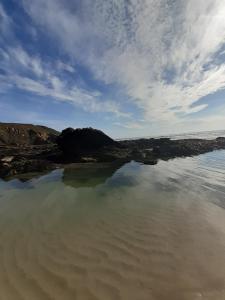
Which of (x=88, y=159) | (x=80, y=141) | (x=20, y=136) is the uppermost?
(x=20, y=136)

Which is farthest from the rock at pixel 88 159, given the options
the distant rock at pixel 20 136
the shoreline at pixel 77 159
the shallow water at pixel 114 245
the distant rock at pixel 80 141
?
the distant rock at pixel 20 136

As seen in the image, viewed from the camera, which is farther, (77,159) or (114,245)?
(77,159)

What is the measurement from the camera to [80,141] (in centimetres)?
2944

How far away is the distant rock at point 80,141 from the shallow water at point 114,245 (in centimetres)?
1623

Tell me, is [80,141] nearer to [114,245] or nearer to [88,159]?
[88,159]

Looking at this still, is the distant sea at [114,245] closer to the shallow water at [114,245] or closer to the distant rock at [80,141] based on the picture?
the shallow water at [114,245]

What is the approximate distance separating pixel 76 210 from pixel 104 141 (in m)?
23.1

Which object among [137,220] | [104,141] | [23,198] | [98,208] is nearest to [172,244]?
[137,220]

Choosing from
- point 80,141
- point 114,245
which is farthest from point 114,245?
point 80,141

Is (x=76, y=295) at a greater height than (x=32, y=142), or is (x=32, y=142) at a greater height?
(x=32, y=142)

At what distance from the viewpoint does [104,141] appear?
32.0 meters

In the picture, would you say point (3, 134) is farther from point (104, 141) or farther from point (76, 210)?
point (76, 210)

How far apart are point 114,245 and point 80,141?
23.9 m

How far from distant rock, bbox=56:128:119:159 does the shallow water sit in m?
16.2
